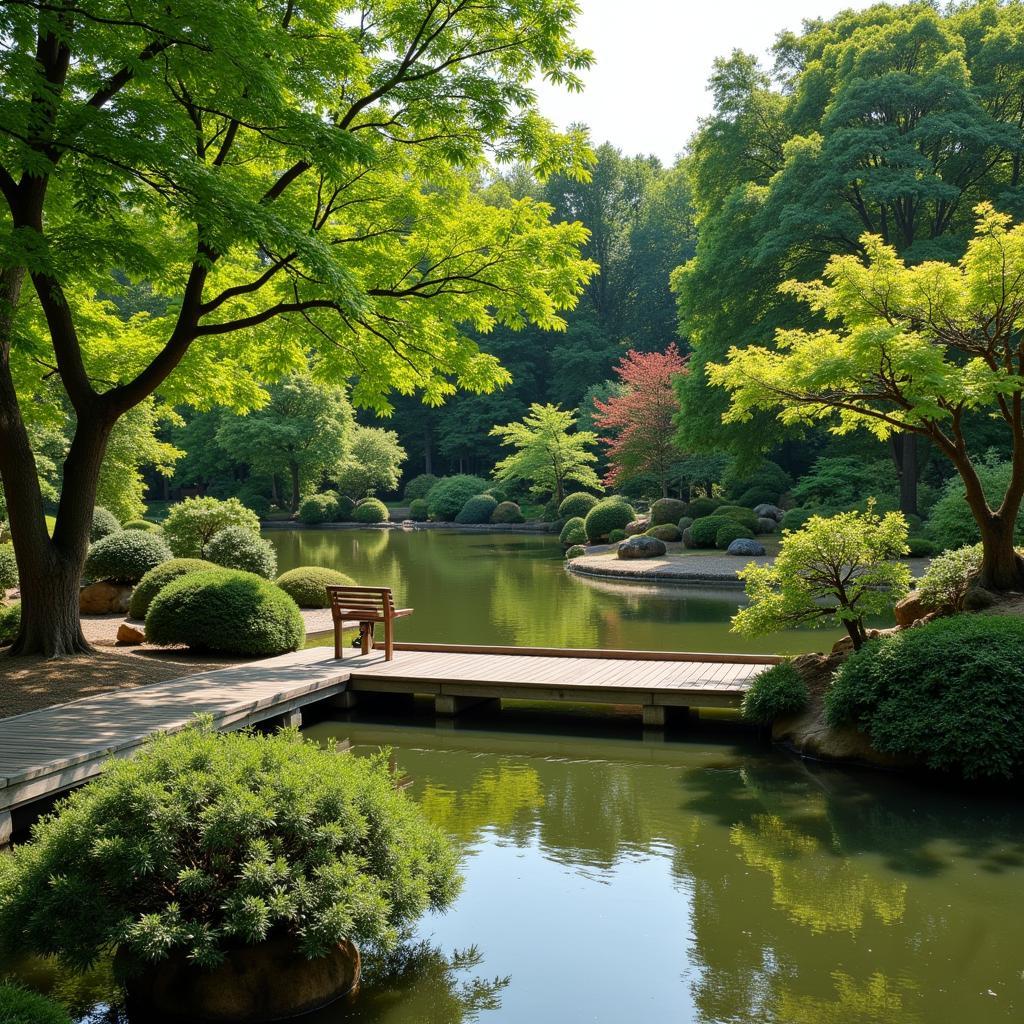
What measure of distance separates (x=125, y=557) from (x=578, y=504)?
21.9 metres

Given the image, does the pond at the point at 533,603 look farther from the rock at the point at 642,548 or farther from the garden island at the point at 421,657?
the rock at the point at 642,548

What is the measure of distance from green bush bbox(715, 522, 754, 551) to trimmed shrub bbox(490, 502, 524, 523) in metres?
16.9

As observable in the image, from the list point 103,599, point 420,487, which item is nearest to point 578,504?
point 420,487

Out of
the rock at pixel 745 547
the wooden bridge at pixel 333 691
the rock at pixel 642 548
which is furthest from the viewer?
the rock at pixel 642 548

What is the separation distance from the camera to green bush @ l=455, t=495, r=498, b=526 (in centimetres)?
4309

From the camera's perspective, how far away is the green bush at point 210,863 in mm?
3975

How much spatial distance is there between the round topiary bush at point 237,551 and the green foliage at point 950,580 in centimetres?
1099

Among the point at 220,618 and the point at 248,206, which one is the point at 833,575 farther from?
the point at 220,618

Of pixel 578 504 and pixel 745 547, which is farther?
pixel 578 504

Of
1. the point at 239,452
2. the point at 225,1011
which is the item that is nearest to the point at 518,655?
the point at 225,1011

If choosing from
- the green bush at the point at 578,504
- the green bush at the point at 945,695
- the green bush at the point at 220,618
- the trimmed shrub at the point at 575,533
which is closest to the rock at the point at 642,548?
the trimmed shrub at the point at 575,533

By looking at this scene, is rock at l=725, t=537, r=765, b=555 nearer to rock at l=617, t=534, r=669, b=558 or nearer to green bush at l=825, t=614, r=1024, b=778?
rock at l=617, t=534, r=669, b=558

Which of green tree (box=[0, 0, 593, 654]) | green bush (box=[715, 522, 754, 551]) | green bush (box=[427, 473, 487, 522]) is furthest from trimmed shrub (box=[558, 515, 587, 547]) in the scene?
green tree (box=[0, 0, 593, 654])

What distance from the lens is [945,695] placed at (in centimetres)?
735
